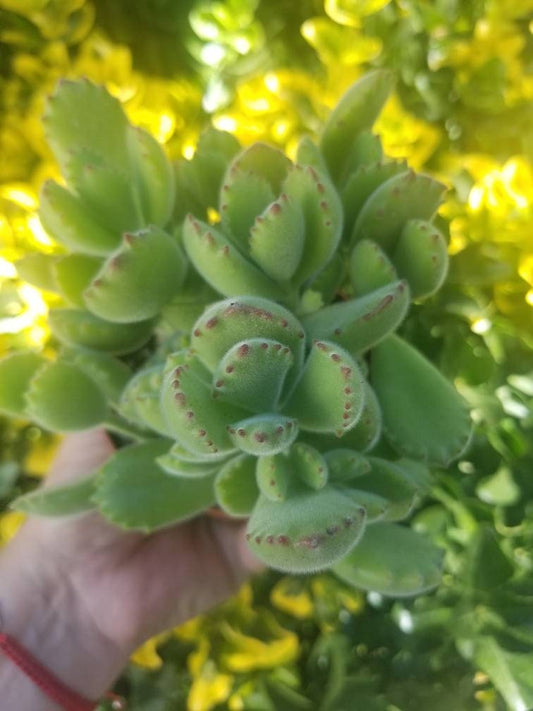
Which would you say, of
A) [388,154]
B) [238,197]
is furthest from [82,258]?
[388,154]

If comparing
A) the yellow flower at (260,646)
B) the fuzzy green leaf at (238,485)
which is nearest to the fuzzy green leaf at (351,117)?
the fuzzy green leaf at (238,485)

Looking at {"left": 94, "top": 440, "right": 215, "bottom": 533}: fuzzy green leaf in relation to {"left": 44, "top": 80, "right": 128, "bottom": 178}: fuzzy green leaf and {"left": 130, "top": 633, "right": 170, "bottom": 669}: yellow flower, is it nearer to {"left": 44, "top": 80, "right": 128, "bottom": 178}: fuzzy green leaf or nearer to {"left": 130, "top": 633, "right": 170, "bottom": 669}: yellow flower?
{"left": 44, "top": 80, "right": 128, "bottom": 178}: fuzzy green leaf

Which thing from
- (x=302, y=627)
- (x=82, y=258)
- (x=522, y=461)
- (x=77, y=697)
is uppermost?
(x=82, y=258)

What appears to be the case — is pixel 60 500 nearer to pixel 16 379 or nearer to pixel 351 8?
pixel 16 379

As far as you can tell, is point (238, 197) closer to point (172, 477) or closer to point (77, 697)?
point (172, 477)

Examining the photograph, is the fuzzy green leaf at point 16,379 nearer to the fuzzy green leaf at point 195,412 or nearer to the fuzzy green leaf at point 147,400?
the fuzzy green leaf at point 147,400

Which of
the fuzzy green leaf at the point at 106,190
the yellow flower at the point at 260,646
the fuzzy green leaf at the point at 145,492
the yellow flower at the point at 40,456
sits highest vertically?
the fuzzy green leaf at the point at 106,190

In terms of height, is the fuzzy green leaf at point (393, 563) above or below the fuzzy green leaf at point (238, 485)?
below
